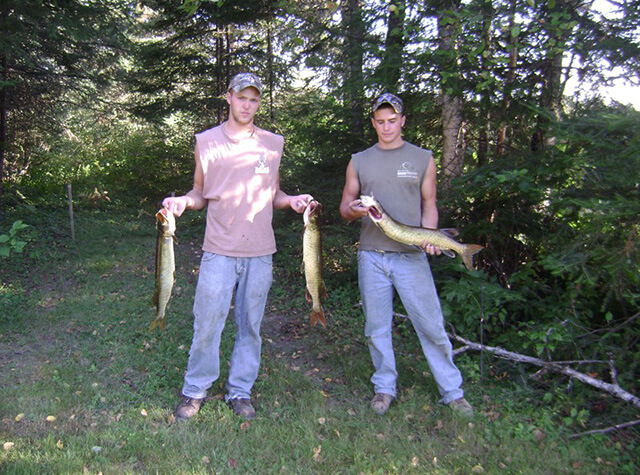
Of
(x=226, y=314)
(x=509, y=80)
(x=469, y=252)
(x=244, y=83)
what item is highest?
(x=509, y=80)

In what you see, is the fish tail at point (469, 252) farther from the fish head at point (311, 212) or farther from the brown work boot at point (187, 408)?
the brown work boot at point (187, 408)

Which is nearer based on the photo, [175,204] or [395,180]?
[175,204]

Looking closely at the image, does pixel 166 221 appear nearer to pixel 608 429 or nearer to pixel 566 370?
pixel 566 370

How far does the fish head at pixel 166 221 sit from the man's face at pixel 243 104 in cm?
94

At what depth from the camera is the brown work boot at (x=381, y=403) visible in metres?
4.49

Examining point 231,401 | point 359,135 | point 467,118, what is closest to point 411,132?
point 467,118

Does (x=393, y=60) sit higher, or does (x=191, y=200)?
(x=393, y=60)

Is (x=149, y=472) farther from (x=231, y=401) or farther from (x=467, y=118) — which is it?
(x=467, y=118)

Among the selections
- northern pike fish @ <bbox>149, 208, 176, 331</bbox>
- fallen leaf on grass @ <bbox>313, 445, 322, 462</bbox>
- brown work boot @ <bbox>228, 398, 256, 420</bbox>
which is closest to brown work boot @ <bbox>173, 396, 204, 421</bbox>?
brown work boot @ <bbox>228, 398, 256, 420</bbox>

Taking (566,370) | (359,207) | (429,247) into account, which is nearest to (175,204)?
(359,207)

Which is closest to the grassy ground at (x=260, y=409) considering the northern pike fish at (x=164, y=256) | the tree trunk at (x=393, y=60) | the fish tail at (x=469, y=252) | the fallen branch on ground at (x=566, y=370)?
the fallen branch on ground at (x=566, y=370)

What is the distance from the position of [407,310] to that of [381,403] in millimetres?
871

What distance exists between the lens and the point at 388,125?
14.0 ft

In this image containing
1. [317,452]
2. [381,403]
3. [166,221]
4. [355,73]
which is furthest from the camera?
[355,73]
